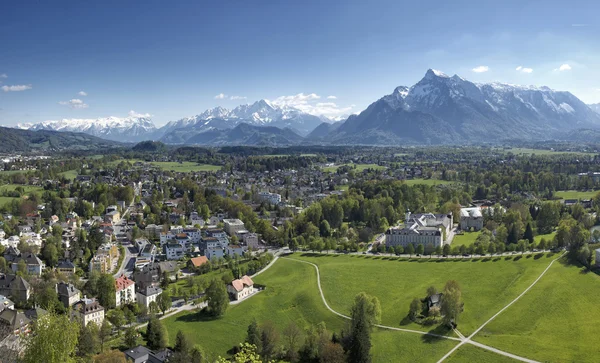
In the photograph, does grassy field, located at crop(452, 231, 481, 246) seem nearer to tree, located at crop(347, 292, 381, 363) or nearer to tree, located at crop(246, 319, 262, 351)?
tree, located at crop(347, 292, 381, 363)

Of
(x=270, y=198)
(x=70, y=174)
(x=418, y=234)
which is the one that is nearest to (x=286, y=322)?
(x=418, y=234)

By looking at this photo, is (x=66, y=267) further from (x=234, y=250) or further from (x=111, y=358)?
(x=111, y=358)

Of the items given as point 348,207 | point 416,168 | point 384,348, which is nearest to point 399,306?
point 384,348

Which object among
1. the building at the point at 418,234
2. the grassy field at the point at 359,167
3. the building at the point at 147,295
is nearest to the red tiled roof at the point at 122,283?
the building at the point at 147,295

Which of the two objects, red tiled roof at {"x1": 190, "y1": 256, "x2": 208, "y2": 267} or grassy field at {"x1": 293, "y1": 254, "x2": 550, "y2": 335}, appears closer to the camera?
grassy field at {"x1": 293, "y1": 254, "x2": 550, "y2": 335}

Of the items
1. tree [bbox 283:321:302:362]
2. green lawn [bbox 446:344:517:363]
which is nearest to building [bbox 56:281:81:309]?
tree [bbox 283:321:302:362]

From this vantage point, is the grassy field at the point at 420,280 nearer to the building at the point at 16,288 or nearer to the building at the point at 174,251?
the building at the point at 174,251

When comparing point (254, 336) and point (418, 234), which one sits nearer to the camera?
point (254, 336)

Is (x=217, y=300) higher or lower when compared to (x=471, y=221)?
higher
